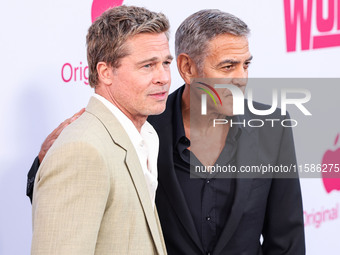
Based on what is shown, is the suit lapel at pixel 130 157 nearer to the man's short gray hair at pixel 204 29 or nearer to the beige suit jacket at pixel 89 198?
the beige suit jacket at pixel 89 198

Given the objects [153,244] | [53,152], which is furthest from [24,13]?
[153,244]

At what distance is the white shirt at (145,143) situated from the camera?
1367 mm

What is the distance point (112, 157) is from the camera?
1229 mm

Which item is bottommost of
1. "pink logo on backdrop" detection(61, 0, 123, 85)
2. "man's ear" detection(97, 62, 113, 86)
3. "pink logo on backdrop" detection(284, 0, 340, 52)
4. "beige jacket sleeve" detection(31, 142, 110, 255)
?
"beige jacket sleeve" detection(31, 142, 110, 255)

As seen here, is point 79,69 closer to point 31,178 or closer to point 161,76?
point 31,178

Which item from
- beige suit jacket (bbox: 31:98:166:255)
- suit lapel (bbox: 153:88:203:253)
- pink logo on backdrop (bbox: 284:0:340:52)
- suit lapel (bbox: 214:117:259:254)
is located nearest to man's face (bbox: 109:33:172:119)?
beige suit jacket (bbox: 31:98:166:255)

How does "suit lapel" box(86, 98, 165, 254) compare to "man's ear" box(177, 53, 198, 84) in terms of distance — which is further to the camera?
"man's ear" box(177, 53, 198, 84)

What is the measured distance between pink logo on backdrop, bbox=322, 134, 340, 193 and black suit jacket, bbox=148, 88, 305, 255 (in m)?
1.04

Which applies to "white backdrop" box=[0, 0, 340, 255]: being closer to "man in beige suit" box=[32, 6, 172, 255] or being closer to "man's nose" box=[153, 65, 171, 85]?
"man in beige suit" box=[32, 6, 172, 255]

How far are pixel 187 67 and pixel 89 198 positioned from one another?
0.73 m

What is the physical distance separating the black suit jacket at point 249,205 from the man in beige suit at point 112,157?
0.16 m

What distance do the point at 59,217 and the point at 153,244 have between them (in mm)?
281

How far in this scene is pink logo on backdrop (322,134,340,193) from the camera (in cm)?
265

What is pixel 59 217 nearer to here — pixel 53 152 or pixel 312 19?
pixel 53 152
